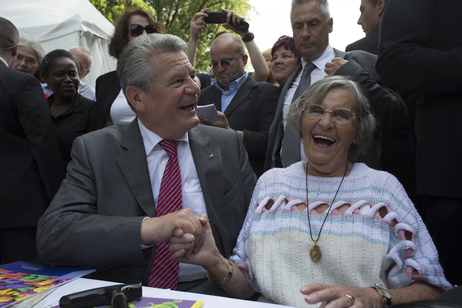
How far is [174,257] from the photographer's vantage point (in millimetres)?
1731

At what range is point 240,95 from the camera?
3918mm

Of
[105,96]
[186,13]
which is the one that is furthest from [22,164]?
[186,13]

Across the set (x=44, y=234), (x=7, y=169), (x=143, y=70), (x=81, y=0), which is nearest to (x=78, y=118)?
(x=7, y=169)

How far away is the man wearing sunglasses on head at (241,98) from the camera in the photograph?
3642 millimetres

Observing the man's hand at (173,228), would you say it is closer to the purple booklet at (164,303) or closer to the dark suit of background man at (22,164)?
the purple booklet at (164,303)

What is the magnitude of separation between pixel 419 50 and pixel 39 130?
2.94 m

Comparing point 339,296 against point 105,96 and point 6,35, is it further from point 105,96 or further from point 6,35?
point 6,35

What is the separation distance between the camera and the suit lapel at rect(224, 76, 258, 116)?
3.87 metres

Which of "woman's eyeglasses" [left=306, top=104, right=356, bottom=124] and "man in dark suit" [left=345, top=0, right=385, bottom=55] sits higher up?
"man in dark suit" [left=345, top=0, right=385, bottom=55]

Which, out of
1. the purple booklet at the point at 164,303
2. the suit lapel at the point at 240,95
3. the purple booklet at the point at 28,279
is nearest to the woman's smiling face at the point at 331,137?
the purple booklet at the point at 164,303

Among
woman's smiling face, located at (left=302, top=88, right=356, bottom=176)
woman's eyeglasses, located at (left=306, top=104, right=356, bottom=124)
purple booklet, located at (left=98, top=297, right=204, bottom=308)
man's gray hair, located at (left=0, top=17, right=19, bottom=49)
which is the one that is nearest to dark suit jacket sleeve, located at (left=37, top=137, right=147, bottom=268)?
purple booklet, located at (left=98, top=297, right=204, bottom=308)

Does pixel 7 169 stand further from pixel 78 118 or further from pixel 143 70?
pixel 143 70

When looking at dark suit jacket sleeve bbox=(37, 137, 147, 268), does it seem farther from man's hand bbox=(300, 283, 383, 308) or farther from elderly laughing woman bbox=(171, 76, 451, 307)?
man's hand bbox=(300, 283, 383, 308)

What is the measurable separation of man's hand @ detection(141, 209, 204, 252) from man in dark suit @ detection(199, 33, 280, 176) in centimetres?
184
